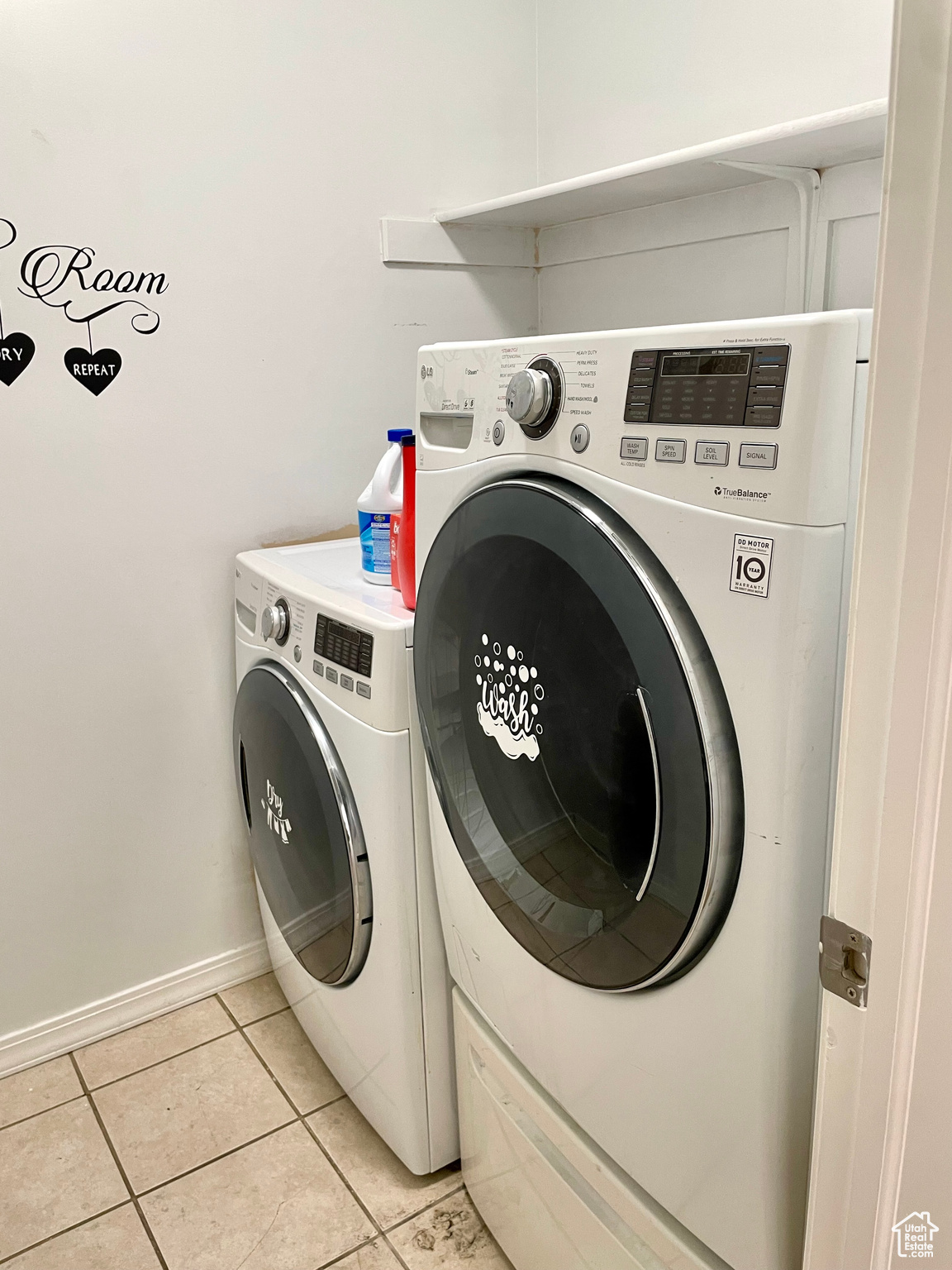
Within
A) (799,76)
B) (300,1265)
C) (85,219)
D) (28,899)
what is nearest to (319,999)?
(300,1265)

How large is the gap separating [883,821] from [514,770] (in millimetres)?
541

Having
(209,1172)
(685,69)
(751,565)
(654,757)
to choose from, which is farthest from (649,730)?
(685,69)

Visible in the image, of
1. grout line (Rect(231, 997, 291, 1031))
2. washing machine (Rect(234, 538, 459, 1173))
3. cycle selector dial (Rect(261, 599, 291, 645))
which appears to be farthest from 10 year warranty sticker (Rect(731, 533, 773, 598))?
grout line (Rect(231, 997, 291, 1031))

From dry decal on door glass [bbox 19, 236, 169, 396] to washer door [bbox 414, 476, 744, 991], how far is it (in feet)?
2.76

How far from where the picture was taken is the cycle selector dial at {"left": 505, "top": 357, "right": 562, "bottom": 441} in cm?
95

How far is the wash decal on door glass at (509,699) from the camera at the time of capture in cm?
101

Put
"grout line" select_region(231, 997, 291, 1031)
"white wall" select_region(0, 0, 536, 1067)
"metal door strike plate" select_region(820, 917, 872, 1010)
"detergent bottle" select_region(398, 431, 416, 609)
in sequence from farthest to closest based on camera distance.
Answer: "grout line" select_region(231, 997, 291, 1031) → "white wall" select_region(0, 0, 536, 1067) → "detergent bottle" select_region(398, 431, 416, 609) → "metal door strike plate" select_region(820, 917, 872, 1010)

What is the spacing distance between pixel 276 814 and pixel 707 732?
96 centimetres

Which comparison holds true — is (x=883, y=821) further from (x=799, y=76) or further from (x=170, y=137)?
(x=170, y=137)

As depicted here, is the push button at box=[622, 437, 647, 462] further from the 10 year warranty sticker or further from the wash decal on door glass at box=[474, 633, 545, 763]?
the wash decal on door glass at box=[474, 633, 545, 763]

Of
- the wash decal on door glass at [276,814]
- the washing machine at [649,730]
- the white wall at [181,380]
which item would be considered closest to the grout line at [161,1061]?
the white wall at [181,380]

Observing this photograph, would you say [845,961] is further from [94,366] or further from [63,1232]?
[94,366]

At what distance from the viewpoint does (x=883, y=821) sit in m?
0.58

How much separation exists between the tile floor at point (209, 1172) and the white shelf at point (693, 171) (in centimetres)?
165
